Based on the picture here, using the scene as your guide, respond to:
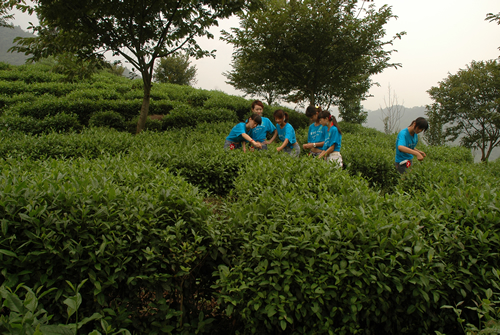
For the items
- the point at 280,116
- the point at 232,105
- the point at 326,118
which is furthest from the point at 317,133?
the point at 232,105

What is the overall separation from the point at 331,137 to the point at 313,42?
29.7ft

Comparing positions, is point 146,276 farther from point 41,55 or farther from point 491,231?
point 41,55

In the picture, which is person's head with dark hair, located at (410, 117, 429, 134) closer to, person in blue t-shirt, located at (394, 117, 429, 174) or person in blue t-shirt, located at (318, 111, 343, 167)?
person in blue t-shirt, located at (394, 117, 429, 174)

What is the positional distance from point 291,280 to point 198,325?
0.79 metres

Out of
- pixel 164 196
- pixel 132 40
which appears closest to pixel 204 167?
pixel 164 196

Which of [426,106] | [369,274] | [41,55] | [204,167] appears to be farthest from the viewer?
[426,106]

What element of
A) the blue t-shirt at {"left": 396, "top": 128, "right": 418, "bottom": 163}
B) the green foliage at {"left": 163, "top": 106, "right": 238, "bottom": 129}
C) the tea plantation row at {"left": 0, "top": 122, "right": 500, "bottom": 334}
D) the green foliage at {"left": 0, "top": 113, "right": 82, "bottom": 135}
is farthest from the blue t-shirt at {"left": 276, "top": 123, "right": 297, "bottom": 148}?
the green foliage at {"left": 0, "top": 113, "right": 82, "bottom": 135}

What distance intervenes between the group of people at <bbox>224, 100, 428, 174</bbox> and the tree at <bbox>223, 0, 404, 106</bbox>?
26.0ft

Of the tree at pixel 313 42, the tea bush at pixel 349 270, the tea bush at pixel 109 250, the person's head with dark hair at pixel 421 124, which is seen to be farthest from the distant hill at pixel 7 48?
the tea bush at pixel 349 270

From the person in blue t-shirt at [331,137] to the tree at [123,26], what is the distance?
3.29 m

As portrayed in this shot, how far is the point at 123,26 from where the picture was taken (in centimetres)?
676

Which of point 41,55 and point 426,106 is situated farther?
point 426,106

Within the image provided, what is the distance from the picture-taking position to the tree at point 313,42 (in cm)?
1212

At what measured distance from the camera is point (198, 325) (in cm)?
205
